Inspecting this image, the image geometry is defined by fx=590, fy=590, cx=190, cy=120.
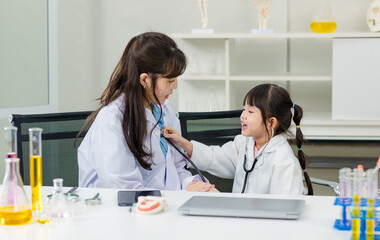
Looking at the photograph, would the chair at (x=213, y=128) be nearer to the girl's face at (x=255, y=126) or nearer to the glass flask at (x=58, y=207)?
the girl's face at (x=255, y=126)

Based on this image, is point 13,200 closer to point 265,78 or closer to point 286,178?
point 286,178

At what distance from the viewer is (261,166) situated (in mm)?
2197

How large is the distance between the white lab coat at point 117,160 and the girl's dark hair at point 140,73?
0.03 m

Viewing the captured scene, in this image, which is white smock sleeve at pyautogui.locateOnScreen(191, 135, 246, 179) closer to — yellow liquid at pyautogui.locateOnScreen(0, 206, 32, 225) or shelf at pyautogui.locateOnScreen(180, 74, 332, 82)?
yellow liquid at pyautogui.locateOnScreen(0, 206, 32, 225)

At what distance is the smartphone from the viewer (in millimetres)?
1570

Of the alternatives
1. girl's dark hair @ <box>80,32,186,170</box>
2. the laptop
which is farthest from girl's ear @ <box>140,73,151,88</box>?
the laptop

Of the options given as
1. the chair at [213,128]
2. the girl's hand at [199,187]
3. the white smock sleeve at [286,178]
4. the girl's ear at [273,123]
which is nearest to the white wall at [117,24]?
the chair at [213,128]

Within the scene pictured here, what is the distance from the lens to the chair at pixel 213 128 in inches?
102

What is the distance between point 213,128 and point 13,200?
4.46ft

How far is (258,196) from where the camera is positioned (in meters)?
1.65

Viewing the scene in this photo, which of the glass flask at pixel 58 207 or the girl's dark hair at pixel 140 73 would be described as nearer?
the glass flask at pixel 58 207

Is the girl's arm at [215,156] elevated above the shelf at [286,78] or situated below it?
below

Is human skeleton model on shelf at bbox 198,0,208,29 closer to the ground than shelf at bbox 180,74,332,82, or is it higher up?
higher up

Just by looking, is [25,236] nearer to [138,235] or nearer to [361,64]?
[138,235]
